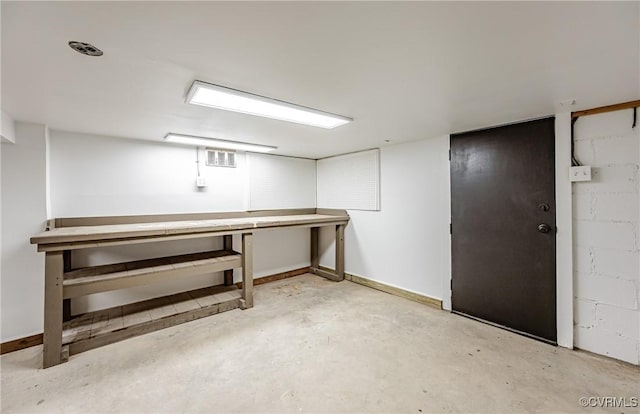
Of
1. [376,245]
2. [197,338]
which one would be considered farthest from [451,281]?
[197,338]

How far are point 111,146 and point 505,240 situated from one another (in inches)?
178

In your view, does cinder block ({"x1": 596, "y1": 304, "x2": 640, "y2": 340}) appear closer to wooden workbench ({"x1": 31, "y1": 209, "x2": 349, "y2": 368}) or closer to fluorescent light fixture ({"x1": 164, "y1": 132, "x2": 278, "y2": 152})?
wooden workbench ({"x1": 31, "y1": 209, "x2": 349, "y2": 368})

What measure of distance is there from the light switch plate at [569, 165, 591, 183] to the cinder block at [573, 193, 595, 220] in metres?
0.15

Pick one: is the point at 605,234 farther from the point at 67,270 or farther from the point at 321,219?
the point at 67,270

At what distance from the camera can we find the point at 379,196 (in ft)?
13.4

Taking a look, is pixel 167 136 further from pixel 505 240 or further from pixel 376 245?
pixel 505 240

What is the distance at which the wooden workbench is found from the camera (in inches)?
89.0

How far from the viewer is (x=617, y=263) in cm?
226

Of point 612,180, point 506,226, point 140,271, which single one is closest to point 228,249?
point 140,271

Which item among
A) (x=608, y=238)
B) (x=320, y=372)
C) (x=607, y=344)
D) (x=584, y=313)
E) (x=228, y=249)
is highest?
(x=608, y=238)

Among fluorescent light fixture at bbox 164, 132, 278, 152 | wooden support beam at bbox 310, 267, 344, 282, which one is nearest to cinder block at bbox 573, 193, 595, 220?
wooden support beam at bbox 310, 267, 344, 282

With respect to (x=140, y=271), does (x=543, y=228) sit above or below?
above

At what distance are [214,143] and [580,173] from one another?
3.93 metres

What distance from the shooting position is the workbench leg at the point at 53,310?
223 centimetres
